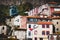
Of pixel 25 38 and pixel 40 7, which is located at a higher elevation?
pixel 40 7

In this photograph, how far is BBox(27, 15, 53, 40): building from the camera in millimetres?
5438

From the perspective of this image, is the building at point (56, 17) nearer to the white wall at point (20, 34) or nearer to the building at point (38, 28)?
the building at point (38, 28)

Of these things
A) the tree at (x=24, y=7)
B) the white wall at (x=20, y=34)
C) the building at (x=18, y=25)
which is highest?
the tree at (x=24, y=7)

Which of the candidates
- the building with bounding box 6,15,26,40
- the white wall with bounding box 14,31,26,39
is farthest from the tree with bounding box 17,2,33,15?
the white wall with bounding box 14,31,26,39

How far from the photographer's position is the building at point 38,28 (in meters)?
5.44

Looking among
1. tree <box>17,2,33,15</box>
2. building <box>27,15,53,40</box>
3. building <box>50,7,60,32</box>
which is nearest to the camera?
building <box>27,15,53,40</box>

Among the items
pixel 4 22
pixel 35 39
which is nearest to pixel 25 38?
pixel 35 39

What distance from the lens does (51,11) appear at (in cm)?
582

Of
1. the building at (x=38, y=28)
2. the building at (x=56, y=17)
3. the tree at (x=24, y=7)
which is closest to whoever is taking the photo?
the building at (x=38, y=28)

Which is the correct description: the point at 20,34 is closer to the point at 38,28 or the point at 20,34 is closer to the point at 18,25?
the point at 18,25

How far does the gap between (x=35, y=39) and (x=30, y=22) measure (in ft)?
1.18

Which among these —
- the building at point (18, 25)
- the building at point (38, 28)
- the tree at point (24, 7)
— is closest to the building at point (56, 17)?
the building at point (38, 28)

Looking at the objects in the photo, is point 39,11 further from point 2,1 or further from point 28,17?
point 2,1

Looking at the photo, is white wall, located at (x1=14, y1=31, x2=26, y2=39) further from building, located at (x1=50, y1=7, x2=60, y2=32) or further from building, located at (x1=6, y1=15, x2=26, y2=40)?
building, located at (x1=50, y1=7, x2=60, y2=32)
